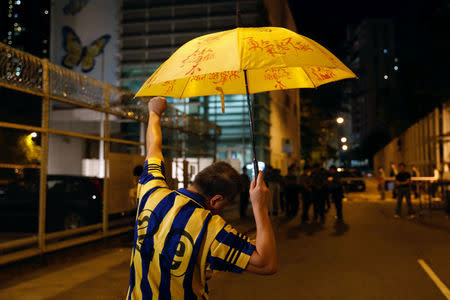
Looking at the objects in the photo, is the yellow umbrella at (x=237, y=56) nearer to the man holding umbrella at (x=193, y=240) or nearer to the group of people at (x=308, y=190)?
the man holding umbrella at (x=193, y=240)

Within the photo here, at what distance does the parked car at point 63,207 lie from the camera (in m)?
10.8

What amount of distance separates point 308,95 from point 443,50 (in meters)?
25.4

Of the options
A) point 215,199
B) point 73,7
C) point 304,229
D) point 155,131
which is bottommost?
point 304,229

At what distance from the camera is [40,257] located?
28.4ft

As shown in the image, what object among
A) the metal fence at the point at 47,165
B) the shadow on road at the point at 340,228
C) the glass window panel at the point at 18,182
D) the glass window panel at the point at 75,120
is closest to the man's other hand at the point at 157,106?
the metal fence at the point at 47,165

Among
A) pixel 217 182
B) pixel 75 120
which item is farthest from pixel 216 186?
pixel 75 120

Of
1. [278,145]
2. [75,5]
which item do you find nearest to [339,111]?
[278,145]

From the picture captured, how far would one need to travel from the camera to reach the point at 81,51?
1212 inches

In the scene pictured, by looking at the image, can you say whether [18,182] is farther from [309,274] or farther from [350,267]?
[350,267]

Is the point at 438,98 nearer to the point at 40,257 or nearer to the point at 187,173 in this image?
the point at 187,173

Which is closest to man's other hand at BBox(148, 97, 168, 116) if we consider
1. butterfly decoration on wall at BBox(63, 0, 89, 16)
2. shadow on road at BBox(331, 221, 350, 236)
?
shadow on road at BBox(331, 221, 350, 236)

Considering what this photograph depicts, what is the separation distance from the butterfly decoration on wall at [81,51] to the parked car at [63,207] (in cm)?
2000

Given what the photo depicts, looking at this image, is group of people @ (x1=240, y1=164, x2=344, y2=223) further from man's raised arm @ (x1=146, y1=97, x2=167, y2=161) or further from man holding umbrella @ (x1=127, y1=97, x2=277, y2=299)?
man holding umbrella @ (x1=127, y1=97, x2=277, y2=299)

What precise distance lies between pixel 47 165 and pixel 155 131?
29.5ft
